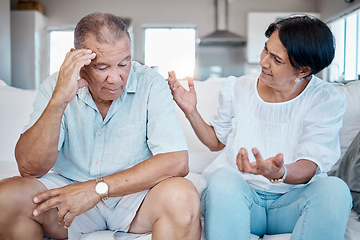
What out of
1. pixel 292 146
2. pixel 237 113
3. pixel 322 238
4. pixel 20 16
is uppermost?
pixel 20 16

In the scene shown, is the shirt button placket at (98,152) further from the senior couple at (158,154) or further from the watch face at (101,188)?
the watch face at (101,188)

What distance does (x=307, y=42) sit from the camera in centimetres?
146

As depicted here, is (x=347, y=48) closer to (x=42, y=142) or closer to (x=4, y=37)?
(x=4, y=37)

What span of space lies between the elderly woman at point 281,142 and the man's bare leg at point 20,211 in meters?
0.54

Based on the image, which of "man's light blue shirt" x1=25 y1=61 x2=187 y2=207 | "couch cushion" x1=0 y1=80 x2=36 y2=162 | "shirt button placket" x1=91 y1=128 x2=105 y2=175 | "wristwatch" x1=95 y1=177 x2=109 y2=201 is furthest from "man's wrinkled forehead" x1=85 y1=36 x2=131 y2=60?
"couch cushion" x1=0 y1=80 x2=36 y2=162

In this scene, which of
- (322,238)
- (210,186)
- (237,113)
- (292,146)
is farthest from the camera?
(237,113)

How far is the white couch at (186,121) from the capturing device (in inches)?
72.7

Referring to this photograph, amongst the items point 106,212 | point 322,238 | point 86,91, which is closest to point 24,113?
point 86,91

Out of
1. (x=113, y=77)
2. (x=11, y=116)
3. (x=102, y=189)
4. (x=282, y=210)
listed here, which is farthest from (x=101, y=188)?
(x=11, y=116)

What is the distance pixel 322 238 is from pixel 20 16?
683 cm

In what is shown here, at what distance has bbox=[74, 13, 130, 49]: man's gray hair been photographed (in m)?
1.33

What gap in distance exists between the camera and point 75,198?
4.14 ft

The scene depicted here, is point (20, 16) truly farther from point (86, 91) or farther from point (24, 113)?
point (86, 91)

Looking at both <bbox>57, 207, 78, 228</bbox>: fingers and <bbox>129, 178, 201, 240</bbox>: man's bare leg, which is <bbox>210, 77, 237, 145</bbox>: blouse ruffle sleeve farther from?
<bbox>57, 207, 78, 228</bbox>: fingers
